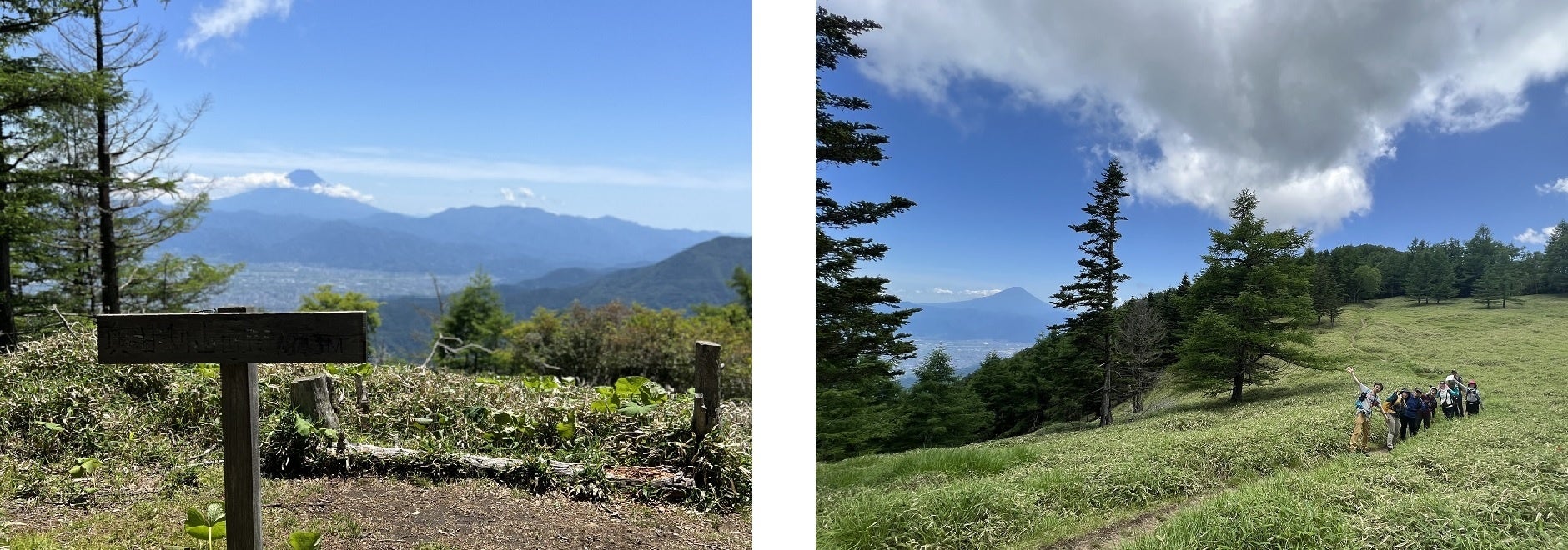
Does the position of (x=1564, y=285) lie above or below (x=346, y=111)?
below

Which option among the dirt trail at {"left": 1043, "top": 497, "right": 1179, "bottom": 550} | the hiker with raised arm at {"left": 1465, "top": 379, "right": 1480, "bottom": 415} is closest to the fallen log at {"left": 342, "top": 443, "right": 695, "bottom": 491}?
the dirt trail at {"left": 1043, "top": 497, "right": 1179, "bottom": 550}

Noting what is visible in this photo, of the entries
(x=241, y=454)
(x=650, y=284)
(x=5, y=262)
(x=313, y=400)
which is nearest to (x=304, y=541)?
(x=241, y=454)

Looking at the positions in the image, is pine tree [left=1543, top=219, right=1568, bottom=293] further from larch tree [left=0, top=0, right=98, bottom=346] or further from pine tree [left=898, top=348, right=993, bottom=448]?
larch tree [left=0, top=0, right=98, bottom=346]

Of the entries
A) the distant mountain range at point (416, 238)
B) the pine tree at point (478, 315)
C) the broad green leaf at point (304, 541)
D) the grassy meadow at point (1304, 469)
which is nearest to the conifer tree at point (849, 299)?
the grassy meadow at point (1304, 469)

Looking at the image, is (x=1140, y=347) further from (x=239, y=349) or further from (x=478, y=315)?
(x=478, y=315)

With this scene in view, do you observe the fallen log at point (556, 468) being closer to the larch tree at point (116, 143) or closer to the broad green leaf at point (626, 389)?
the broad green leaf at point (626, 389)

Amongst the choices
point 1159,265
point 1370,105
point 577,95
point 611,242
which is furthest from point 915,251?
point 611,242

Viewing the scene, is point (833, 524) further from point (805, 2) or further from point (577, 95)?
point (577, 95)
